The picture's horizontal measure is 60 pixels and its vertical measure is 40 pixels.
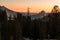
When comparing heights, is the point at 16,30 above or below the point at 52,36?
above

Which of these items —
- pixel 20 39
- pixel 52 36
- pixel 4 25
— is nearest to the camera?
pixel 4 25

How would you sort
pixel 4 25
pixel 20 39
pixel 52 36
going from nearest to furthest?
1. pixel 4 25
2. pixel 20 39
3. pixel 52 36

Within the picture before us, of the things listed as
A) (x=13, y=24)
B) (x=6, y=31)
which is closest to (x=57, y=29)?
(x=13, y=24)

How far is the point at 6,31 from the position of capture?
26.1ft

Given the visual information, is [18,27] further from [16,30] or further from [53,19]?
[53,19]

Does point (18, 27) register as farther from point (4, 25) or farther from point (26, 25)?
point (26, 25)

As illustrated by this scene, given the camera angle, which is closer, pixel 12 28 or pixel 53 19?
pixel 12 28

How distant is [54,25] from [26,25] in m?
1.86

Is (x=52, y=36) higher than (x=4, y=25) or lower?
lower

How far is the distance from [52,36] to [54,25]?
1306 millimetres

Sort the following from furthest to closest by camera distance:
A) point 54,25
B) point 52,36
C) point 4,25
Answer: point 54,25
point 52,36
point 4,25

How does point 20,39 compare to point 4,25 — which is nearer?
point 4,25

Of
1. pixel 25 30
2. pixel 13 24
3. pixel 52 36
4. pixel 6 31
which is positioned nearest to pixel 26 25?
pixel 25 30

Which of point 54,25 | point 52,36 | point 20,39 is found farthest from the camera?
point 54,25
